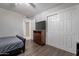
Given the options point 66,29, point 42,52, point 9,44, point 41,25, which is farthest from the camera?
point 41,25

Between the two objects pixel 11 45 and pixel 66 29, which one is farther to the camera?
pixel 66 29

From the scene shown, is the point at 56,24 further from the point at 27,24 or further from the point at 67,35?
the point at 27,24

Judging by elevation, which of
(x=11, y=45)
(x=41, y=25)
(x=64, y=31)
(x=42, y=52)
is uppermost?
(x=41, y=25)

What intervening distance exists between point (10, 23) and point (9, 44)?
0.64m

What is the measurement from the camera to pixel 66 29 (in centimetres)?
238

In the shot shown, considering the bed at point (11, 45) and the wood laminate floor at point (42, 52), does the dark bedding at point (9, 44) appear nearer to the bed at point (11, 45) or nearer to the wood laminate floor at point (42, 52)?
the bed at point (11, 45)

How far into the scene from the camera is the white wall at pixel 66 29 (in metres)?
2.11

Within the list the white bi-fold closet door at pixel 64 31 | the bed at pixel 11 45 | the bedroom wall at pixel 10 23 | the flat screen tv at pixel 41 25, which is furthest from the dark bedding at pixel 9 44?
the white bi-fold closet door at pixel 64 31

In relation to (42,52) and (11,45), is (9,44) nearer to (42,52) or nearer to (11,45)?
(11,45)

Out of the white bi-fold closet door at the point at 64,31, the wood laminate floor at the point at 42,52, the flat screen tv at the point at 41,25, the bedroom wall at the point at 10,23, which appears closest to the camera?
the bedroom wall at the point at 10,23

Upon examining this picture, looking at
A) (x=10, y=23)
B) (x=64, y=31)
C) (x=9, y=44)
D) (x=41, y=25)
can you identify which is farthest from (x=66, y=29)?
(x=9, y=44)

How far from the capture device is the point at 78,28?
2076mm

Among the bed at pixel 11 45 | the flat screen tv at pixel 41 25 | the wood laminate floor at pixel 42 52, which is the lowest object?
the wood laminate floor at pixel 42 52

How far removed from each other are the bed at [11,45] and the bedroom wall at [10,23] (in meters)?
0.21
